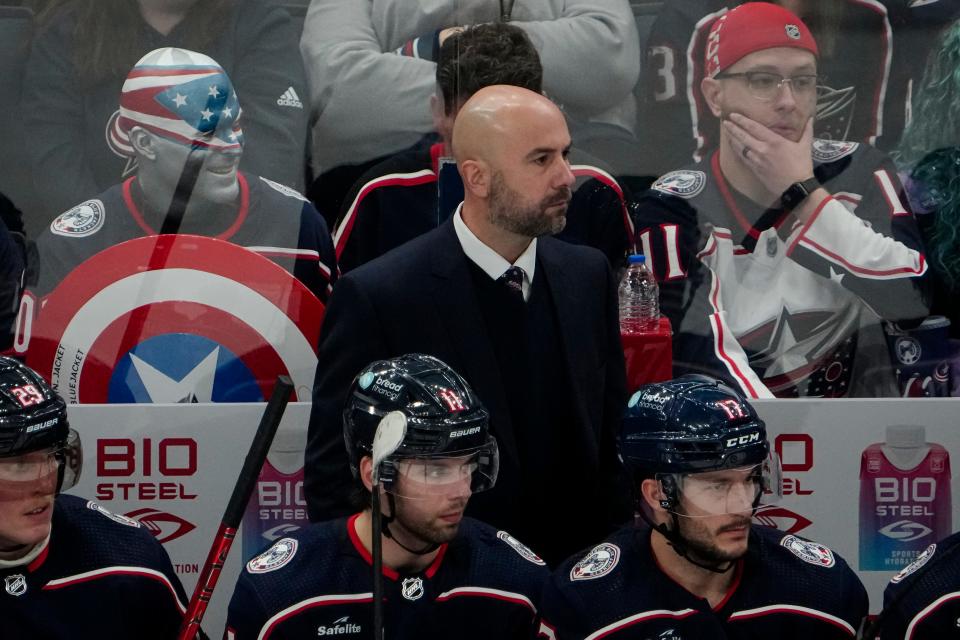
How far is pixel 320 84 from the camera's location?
14.0 ft

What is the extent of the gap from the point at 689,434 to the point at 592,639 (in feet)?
1.37

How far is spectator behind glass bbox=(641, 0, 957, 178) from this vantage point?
427 centimetres

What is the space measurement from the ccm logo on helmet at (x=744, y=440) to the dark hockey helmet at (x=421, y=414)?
44cm

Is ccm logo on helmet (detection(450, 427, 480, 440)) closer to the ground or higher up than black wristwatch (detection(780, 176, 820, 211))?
higher up

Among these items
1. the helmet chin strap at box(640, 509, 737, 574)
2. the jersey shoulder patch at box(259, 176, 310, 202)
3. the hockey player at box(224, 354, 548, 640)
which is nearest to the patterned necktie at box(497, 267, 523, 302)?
the hockey player at box(224, 354, 548, 640)

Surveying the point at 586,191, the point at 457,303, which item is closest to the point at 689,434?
the point at 457,303

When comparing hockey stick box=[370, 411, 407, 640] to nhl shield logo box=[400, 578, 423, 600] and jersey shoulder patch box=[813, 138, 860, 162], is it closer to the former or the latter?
nhl shield logo box=[400, 578, 423, 600]

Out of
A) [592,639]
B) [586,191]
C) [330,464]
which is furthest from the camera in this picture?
[586,191]

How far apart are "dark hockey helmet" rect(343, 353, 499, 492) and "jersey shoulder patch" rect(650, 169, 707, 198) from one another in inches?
50.9

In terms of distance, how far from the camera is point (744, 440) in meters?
3.09

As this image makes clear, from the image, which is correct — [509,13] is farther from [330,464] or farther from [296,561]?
[296,561]

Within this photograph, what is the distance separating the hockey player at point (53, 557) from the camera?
9.96 ft

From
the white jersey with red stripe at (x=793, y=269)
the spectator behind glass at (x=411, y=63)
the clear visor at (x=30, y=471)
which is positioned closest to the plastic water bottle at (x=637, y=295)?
the white jersey with red stripe at (x=793, y=269)

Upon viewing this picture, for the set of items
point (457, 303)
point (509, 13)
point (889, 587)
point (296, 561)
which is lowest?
point (889, 587)
